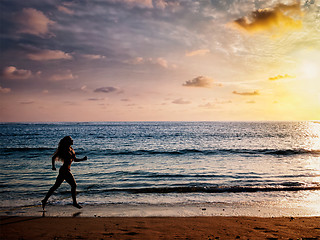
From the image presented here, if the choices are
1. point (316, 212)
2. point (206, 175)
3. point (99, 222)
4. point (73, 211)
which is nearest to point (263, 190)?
point (316, 212)

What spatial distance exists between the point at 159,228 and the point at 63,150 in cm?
375

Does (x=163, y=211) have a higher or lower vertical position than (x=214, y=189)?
higher

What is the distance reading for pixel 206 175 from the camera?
13.1 meters

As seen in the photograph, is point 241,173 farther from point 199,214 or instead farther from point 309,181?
point 199,214

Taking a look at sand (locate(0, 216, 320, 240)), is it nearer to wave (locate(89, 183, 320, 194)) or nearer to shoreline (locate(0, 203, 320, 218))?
shoreline (locate(0, 203, 320, 218))

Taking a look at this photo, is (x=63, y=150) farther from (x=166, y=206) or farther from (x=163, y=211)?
(x=166, y=206)

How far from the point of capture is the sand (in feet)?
16.5

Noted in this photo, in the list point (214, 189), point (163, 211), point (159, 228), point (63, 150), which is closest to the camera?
point (159, 228)

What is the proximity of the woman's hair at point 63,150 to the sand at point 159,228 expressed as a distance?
6.03 ft

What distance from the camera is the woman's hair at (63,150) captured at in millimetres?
6574

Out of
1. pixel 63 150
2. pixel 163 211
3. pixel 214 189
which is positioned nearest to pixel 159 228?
pixel 163 211

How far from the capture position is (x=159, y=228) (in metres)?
5.58

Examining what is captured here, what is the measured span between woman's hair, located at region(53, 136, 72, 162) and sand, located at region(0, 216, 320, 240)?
184cm

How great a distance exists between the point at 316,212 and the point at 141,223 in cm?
596
